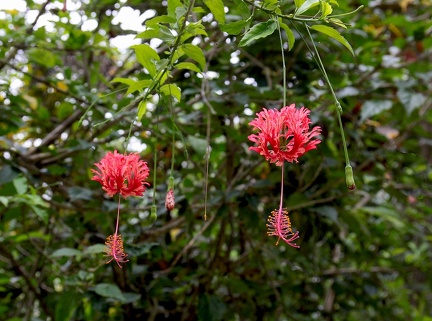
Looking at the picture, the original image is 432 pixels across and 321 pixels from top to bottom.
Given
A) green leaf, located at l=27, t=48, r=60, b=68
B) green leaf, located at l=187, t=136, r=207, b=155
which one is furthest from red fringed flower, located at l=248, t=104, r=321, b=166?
green leaf, located at l=27, t=48, r=60, b=68

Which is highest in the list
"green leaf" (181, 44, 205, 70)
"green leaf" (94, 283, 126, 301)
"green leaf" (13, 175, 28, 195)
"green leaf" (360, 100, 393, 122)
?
"green leaf" (360, 100, 393, 122)

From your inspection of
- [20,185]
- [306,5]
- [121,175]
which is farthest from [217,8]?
[20,185]

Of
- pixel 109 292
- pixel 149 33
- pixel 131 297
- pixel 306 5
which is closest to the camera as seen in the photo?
pixel 306 5

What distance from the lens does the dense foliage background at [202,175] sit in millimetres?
1517

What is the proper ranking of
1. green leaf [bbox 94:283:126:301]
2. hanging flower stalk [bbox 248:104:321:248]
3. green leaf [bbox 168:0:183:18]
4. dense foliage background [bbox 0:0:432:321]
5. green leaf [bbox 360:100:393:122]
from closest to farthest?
1. hanging flower stalk [bbox 248:104:321:248]
2. green leaf [bbox 168:0:183:18]
3. green leaf [bbox 94:283:126:301]
4. dense foliage background [bbox 0:0:432:321]
5. green leaf [bbox 360:100:393:122]

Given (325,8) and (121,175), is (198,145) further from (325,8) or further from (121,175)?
(325,8)

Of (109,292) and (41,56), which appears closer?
(109,292)

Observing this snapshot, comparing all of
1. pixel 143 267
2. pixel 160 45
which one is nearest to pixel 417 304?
pixel 143 267

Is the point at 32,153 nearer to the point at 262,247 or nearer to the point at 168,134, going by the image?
the point at 168,134

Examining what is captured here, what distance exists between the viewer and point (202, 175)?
1785 mm

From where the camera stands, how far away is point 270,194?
168 cm

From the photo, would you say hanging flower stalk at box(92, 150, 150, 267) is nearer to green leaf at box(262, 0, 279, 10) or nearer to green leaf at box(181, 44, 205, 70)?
green leaf at box(181, 44, 205, 70)

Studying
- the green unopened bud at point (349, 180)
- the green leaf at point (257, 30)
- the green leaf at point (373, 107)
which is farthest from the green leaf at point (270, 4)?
the green leaf at point (373, 107)

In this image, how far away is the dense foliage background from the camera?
1.52 m
